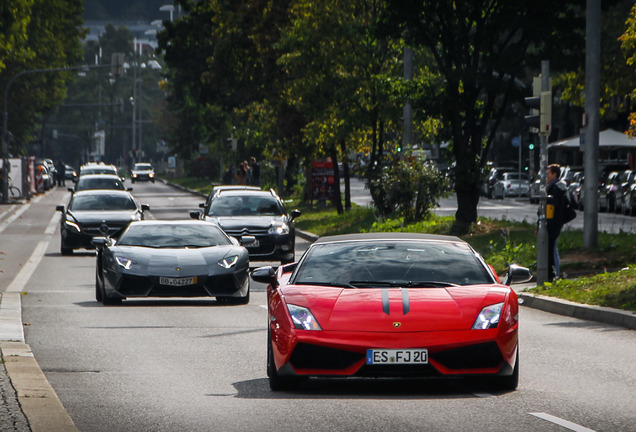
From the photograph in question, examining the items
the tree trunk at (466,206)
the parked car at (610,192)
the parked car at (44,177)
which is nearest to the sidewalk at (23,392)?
the tree trunk at (466,206)

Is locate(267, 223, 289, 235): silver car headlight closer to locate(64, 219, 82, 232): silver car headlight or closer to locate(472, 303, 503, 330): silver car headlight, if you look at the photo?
locate(64, 219, 82, 232): silver car headlight

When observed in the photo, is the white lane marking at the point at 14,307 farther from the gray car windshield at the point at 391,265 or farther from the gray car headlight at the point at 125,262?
the gray car windshield at the point at 391,265

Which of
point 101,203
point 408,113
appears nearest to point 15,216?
point 101,203

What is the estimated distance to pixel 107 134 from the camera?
185375 millimetres

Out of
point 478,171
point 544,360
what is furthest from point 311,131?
point 544,360

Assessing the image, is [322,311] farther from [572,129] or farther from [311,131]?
[572,129]

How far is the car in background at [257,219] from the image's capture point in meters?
26.9

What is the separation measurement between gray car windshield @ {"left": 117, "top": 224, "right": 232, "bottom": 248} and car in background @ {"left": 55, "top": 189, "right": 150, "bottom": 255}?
988cm

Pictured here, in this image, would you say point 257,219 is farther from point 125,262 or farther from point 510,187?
point 510,187

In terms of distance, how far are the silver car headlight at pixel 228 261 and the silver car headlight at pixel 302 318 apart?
8427 mm

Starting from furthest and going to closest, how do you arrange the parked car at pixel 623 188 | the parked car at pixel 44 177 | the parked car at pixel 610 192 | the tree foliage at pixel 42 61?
1. the parked car at pixel 44 177
2. the tree foliage at pixel 42 61
3. the parked car at pixel 610 192
4. the parked car at pixel 623 188

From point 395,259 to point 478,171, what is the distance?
21.6m

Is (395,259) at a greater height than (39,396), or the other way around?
(395,259)

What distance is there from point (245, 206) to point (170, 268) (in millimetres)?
10889
